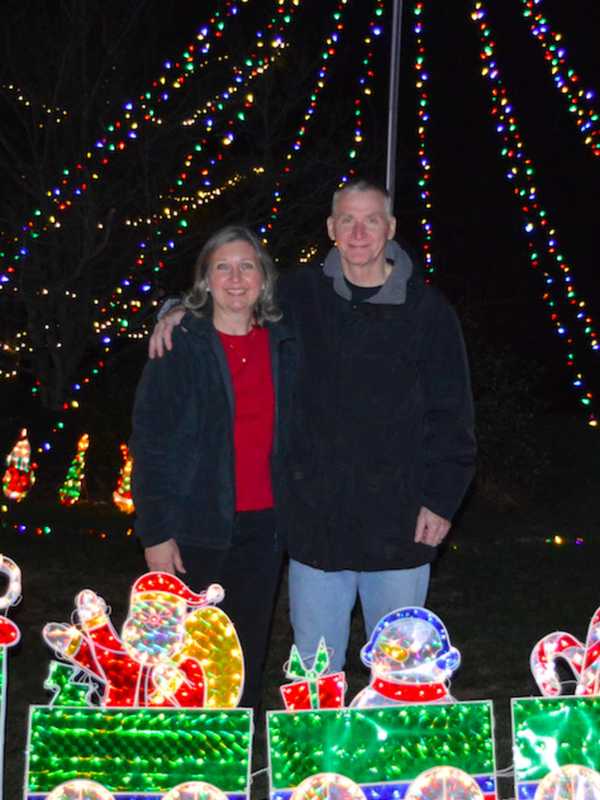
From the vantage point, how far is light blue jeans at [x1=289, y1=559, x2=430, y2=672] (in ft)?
10.8

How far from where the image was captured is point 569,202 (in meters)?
14.5

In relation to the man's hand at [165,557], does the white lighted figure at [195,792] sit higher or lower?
lower

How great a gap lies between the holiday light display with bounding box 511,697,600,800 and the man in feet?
1.84

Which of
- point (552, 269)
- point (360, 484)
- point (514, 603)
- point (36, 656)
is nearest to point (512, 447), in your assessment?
point (514, 603)

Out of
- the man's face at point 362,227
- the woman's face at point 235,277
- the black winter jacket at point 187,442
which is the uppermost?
the man's face at point 362,227

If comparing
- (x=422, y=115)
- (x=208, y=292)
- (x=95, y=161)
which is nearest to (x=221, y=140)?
(x=95, y=161)

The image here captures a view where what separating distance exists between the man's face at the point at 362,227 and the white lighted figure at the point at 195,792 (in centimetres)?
143

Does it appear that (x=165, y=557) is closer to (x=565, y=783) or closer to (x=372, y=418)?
(x=372, y=418)

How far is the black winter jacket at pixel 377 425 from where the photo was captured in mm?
3176

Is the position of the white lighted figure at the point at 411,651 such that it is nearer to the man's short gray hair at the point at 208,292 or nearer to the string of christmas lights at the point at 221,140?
the man's short gray hair at the point at 208,292

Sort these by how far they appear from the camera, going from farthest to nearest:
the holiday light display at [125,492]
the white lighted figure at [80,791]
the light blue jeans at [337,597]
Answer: the holiday light display at [125,492] < the light blue jeans at [337,597] < the white lighted figure at [80,791]

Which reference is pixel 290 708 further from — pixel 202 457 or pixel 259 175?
pixel 259 175

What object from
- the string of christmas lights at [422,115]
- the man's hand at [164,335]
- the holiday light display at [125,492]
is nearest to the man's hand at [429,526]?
the man's hand at [164,335]

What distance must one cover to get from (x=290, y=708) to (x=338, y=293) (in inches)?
45.1
